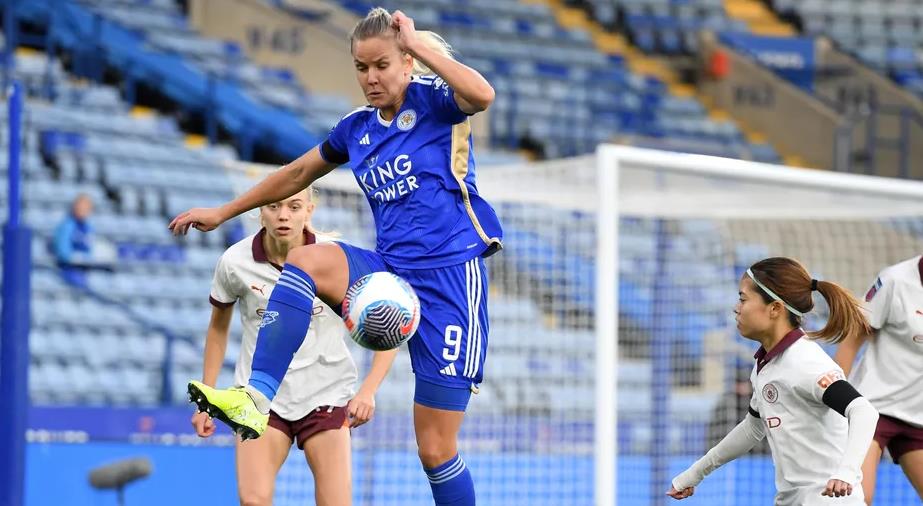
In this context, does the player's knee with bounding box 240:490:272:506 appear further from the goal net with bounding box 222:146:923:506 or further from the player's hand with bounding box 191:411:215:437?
the goal net with bounding box 222:146:923:506

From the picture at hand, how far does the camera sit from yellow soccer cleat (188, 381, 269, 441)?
457 cm

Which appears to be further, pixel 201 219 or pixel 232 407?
pixel 201 219

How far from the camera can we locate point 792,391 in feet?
17.7

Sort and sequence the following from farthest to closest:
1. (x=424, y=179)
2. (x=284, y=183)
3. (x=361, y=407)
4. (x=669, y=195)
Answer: (x=669, y=195)
(x=361, y=407)
(x=284, y=183)
(x=424, y=179)

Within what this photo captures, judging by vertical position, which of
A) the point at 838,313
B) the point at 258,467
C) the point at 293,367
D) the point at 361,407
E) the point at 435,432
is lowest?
the point at 258,467

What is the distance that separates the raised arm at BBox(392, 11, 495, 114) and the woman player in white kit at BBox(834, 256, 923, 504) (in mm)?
2644

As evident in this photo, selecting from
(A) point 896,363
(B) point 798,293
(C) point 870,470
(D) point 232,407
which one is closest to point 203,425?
(D) point 232,407

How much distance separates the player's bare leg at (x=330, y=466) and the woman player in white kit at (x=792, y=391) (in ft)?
4.55

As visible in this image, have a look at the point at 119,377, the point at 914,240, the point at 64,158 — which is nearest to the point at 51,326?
the point at 119,377

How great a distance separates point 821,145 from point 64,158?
426 inches

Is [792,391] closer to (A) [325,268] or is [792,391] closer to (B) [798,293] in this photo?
(B) [798,293]

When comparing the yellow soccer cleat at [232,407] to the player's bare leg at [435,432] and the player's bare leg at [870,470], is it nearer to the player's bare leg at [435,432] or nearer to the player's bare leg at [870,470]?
the player's bare leg at [435,432]

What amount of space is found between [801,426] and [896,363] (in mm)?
1681

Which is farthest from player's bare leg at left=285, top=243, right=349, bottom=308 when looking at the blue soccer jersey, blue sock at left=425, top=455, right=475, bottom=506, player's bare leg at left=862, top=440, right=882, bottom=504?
player's bare leg at left=862, top=440, right=882, bottom=504
